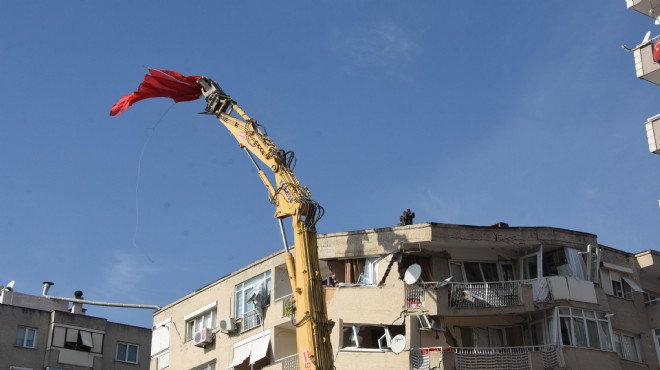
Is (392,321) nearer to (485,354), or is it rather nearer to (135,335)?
(485,354)

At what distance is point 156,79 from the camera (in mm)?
35281

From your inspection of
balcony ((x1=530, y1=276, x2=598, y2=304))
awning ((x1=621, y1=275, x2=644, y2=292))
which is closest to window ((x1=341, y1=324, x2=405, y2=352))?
balcony ((x1=530, y1=276, x2=598, y2=304))

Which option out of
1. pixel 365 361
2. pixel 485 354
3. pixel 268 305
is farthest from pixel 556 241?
pixel 268 305

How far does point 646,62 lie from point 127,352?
3194cm

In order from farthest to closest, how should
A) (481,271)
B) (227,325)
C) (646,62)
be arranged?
(227,325), (481,271), (646,62)

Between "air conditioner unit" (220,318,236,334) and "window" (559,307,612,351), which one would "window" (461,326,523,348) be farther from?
"air conditioner unit" (220,318,236,334)

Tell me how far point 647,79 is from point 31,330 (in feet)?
106

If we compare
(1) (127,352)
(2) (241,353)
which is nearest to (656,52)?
(2) (241,353)

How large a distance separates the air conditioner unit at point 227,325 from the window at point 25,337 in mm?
13965

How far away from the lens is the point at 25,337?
4919cm

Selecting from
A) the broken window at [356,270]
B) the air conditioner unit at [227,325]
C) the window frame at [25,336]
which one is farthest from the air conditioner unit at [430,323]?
the window frame at [25,336]

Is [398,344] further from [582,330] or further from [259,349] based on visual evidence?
[582,330]

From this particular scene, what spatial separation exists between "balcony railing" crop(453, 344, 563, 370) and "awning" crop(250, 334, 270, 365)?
7.73 m

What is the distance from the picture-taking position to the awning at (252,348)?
126ft
